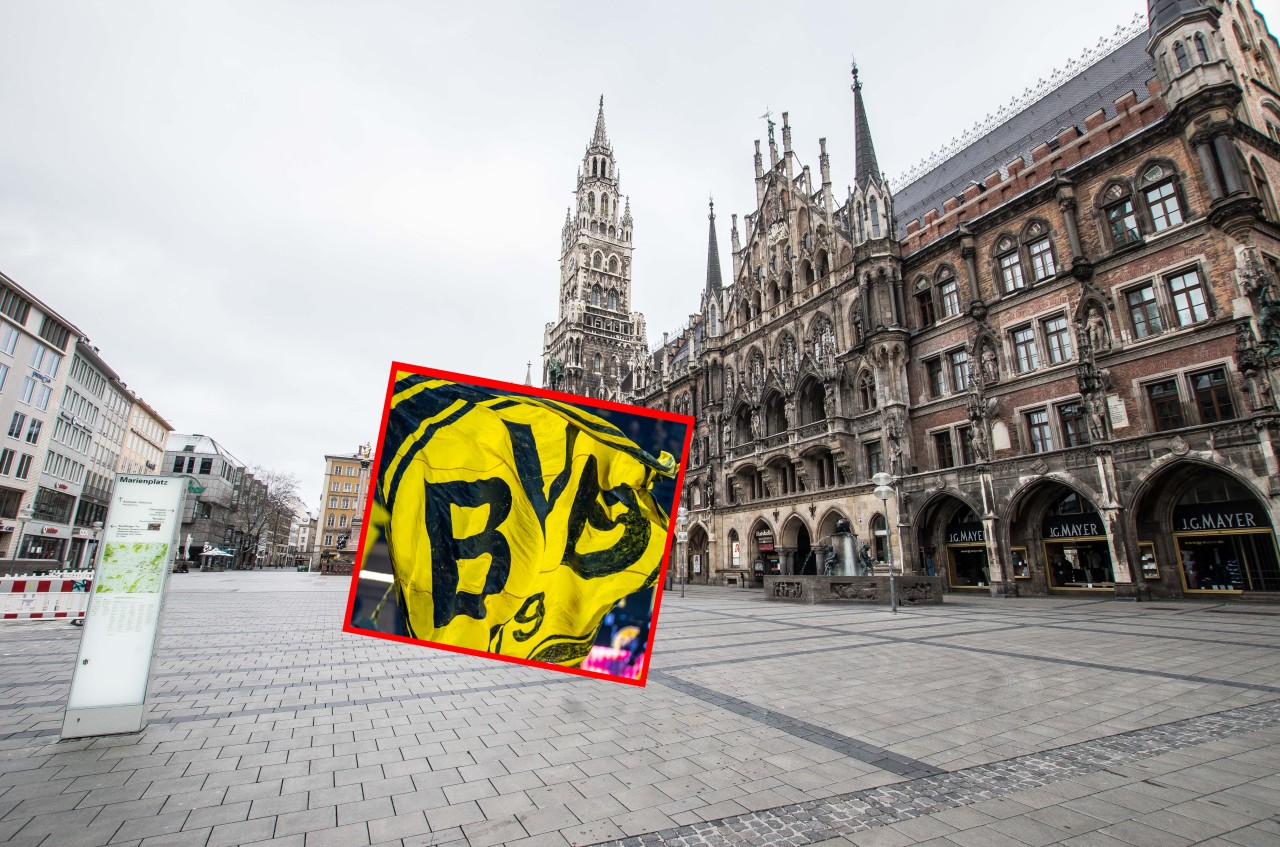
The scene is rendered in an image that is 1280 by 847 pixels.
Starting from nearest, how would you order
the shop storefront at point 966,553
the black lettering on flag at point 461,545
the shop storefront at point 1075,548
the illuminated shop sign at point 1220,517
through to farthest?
the black lettering on flag at point 461,545 < the illuminated shop sign at point 1220,517 < the shop storefront at point 1075,548 < the shop storefront at point 966,553

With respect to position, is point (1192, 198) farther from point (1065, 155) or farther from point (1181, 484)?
point (1181, 484)

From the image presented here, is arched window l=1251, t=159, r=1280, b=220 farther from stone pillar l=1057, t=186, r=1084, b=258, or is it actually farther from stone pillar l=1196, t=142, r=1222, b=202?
stone pillar l=1057, t=186, r=1084, b=258

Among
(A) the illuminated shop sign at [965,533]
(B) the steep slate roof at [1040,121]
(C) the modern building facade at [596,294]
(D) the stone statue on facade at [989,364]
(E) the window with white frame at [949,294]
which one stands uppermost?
(C) the modern building facade at [596,294]

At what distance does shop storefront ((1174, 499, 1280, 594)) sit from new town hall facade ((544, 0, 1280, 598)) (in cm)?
6

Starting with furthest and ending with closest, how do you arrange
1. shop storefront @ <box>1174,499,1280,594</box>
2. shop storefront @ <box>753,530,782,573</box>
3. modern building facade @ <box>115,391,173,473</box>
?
modern building facade @ <box>115,391,173,473</box>
shop storefront @ <box>753,530,782,573</box>
shop storefront @ <box>1174,499,1280,594</box>

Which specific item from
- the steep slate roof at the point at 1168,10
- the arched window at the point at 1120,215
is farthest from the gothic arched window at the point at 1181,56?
the arched window at the point at 1120,215

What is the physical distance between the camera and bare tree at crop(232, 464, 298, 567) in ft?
259

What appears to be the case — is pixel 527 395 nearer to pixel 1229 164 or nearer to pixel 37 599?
pixel 37 599

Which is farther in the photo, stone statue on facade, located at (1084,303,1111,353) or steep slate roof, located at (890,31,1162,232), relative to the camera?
steep slate roof, located at (890,31,1162,232)

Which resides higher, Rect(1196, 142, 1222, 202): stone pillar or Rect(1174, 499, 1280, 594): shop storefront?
Rect(1196, 142, 1222, 202): stone pillar

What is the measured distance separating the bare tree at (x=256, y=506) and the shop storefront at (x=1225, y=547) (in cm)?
8836

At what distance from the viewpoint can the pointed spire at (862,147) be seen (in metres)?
30.8

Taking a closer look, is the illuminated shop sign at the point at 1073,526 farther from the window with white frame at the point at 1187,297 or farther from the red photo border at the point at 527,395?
the red photo border at the point at 527,395

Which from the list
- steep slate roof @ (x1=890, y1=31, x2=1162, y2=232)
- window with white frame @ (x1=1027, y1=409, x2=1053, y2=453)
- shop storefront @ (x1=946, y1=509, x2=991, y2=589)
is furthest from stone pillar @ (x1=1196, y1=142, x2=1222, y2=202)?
shop storefront @ (x1=946, y1=509, x2=991, y2=589)
